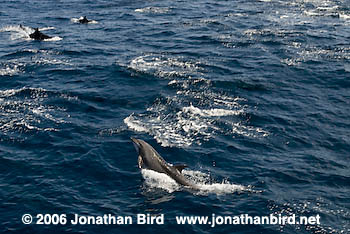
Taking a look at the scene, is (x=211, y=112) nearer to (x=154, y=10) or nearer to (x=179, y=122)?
(x=179, y=122)

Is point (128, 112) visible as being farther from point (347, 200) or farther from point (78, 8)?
point (78, 8)

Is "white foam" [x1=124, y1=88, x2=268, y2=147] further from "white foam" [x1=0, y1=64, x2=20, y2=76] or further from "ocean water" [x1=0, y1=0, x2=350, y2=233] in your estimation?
"white foam" [x1=0, y1=64, x2=20, y2=76]

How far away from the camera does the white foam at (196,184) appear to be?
2125 centimetres

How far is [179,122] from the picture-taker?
92.9 feet

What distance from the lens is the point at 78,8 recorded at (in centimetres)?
6919

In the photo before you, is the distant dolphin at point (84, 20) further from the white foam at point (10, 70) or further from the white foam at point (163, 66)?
the white foam at point (10, 70)

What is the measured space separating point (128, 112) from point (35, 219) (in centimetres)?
1240

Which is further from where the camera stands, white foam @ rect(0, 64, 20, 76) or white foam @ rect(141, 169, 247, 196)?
white foam @ rect(0, 64, 20, 76)

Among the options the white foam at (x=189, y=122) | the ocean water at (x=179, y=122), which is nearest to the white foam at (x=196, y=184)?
the ocean water at (x=179, y=122)

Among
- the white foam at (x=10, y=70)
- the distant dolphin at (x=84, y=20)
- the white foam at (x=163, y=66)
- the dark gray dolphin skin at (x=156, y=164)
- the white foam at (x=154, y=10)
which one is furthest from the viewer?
the white foam at (x=154, y=10)

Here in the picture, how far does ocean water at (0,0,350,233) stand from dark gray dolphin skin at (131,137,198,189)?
42 cm

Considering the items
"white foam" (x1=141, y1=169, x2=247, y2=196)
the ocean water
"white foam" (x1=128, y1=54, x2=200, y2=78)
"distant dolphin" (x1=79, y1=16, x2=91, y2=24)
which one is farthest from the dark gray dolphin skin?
"distant dolphin" (x1=79, y1=16, x2=91, y2=24)

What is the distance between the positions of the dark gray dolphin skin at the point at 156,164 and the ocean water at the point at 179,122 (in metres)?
0.42

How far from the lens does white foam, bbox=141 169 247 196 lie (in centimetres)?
2125
